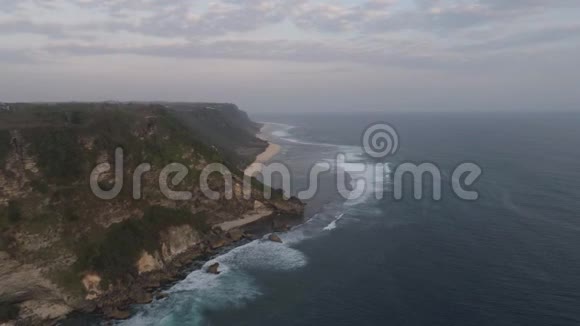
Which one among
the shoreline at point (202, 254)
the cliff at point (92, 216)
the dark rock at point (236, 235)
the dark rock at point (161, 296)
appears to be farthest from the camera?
the dark rock at point (236, 235)

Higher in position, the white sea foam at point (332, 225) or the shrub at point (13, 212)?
the shrub at point (13, 212)

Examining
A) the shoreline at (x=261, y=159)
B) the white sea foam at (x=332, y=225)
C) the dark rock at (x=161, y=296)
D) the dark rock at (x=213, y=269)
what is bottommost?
the dark rock at (x=161, y=296)

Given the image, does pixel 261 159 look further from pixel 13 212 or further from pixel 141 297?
pixel 141 297

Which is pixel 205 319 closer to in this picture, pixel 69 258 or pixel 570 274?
pixel 69 258

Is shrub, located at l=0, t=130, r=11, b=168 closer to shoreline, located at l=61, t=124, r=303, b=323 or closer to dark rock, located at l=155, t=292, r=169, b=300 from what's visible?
shoreline, located at l=61, t=124, r=303, b=323

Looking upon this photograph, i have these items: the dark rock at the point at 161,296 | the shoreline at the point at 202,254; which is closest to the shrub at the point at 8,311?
the shoreline at the point at 202,254

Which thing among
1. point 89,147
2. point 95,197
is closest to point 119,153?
point 89,147

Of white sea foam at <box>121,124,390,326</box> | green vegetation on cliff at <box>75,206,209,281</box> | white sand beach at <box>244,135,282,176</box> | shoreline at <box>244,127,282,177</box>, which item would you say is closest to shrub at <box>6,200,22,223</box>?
green vegetation on cliff at <box>75,206,209,281</box>

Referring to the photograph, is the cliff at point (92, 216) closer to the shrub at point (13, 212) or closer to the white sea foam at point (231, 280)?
the shrub at point (13, 212)
